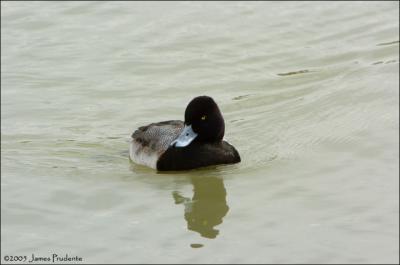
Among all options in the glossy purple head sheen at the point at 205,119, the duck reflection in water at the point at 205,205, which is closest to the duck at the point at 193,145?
the glossy purple head sheen at the point at 205,119

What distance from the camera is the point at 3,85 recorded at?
16312mm

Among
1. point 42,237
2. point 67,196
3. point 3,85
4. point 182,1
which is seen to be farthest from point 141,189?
point 182,1

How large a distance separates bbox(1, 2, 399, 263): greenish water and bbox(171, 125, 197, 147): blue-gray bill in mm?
385

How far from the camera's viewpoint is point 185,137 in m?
12.8

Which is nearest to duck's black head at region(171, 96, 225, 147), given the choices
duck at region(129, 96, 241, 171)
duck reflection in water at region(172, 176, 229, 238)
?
duck at region(129, 96, 241, 171)

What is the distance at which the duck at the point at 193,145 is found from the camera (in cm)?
1270

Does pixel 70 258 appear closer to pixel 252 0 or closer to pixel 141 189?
pixel 141 189

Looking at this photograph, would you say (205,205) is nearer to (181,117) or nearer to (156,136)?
(156,136)

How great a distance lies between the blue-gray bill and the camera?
12741mm

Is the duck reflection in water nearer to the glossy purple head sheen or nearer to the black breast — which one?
the black breast

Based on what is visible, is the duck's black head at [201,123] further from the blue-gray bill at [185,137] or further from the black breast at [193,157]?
the black breast at [193,157]

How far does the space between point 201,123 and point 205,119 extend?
84 mm

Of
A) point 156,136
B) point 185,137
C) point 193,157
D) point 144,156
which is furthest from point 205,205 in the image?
point 156,136

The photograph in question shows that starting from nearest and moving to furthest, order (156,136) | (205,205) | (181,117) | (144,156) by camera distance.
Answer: (205,205)
(144,156)
(156,136)
(181,117)
